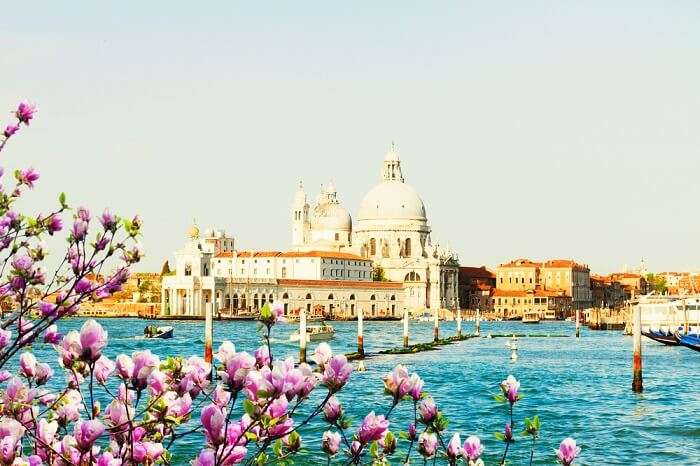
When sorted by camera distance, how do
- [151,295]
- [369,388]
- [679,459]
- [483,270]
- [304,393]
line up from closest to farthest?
[304,393] → [679,459] → [369,388] → [151,295] → [483,270]

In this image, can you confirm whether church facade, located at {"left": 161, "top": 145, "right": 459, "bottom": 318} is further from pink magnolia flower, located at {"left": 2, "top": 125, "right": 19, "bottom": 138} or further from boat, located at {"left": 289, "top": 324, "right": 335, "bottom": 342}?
pink magnolia flower, located at {"left": 2, "top": 125, "right": 19, "bottom": 138}

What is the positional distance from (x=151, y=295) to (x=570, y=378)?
111826 mm

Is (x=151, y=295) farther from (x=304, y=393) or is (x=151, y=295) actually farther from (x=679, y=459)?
(x=304, y=393)

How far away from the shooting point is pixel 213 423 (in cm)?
390

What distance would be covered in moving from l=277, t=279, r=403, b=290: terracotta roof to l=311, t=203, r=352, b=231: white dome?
15615 mm

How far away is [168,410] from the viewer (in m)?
4.59

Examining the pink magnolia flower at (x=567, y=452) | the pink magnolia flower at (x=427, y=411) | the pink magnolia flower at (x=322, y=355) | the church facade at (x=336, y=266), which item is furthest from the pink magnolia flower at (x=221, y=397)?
the church facade at (x=336, y=266)

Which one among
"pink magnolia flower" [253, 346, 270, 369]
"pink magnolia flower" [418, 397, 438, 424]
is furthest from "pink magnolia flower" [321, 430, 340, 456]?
"pink magnolia flower" [253, 346, 270, 369]

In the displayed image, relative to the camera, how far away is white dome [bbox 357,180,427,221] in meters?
150

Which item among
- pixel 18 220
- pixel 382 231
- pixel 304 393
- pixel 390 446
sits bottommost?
pixel 390 446

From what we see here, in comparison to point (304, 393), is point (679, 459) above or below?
below

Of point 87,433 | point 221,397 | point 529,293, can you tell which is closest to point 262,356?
point 221,397

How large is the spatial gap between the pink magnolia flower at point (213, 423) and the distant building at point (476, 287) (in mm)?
150174

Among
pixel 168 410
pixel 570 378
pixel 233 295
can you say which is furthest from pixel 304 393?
pixel 233 295
